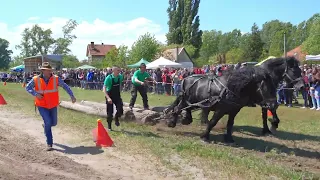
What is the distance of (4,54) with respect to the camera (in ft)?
357

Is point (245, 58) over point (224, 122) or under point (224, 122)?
over

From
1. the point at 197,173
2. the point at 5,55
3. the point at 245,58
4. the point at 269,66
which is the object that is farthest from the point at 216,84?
the point at 5,55

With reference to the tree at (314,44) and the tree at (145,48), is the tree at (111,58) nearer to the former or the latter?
the tree at (145,48)

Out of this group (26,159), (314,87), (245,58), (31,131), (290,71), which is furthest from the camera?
(245,58)

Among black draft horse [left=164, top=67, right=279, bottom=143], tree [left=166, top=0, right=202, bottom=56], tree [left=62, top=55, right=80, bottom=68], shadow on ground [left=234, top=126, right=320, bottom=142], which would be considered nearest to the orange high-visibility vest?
black draft horse [left=164, top=67, right=279, bottom=143]

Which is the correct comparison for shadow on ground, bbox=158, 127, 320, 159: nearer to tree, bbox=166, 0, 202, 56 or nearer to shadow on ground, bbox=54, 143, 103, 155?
shadow on ground, bbox=54, 143, 103, 155

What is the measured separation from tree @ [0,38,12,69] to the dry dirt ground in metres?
103

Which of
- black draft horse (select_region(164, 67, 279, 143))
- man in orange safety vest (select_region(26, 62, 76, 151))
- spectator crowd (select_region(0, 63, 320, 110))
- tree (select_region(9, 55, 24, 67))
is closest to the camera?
man in orange safety vest (select_region(26, 62, 76, 151))

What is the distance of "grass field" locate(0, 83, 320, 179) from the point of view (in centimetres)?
691

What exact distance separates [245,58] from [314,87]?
47.2m

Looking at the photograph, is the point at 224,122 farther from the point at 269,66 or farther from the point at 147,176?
the point at 147,176

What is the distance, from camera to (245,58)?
203 feet

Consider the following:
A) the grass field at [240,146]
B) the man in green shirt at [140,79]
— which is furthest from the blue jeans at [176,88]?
the man in green shirt at [140,79]

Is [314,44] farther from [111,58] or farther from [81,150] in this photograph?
[81,150]
